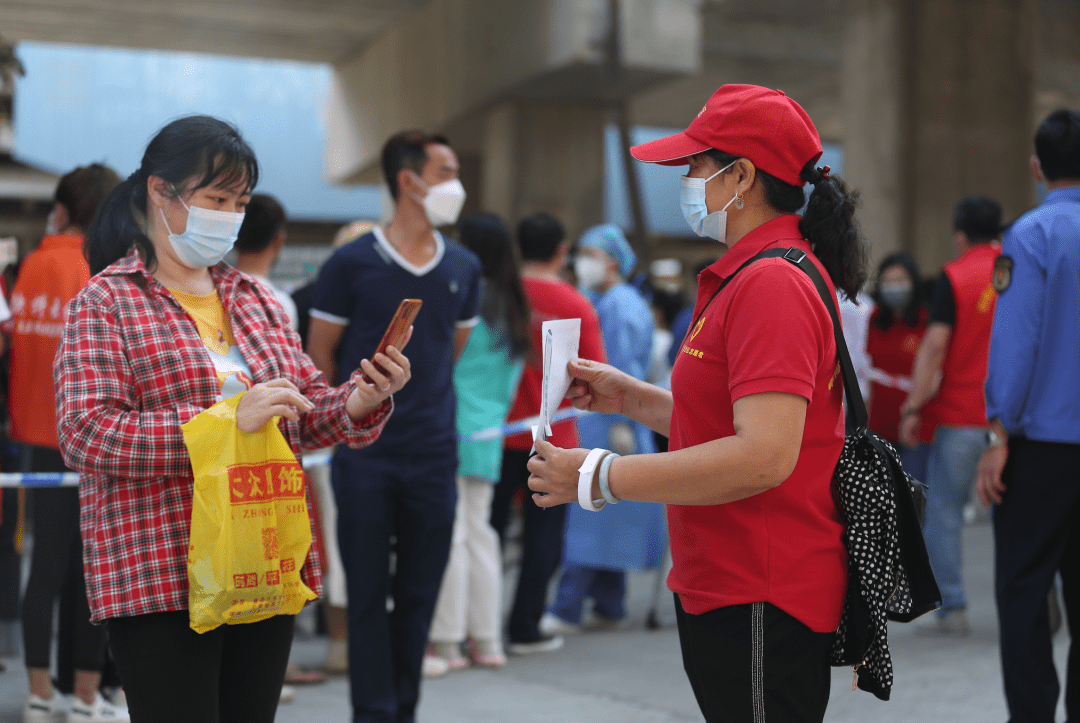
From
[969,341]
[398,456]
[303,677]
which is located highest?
[969,341]

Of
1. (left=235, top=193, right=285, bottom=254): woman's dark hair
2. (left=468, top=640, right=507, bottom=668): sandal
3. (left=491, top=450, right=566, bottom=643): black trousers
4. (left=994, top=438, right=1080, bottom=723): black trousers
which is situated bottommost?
(left=468, top=640, right=507, bottom=668): sandal

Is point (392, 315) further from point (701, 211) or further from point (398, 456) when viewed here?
point (701, 211)

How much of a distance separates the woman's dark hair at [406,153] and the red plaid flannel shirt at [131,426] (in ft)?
5.70

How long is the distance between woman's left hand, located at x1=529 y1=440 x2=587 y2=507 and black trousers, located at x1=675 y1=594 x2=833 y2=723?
36 centimetres

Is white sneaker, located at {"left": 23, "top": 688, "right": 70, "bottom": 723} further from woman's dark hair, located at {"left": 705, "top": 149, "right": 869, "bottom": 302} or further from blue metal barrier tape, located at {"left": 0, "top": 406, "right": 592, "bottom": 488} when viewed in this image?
woman's dark hair, located at {"left": 705, "top": 149, "right": 869, "bottom": 302}

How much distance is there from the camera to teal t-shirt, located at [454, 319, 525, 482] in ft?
15.7

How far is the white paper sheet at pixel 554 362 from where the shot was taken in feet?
6.55

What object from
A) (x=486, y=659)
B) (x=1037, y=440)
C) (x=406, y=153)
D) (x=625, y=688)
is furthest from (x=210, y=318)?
(x=486, y=659)

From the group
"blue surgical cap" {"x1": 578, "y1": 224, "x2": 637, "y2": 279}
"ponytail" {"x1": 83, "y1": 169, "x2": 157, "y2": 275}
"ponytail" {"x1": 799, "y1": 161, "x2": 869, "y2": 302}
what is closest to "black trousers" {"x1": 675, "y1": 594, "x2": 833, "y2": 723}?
"ponytail" {"x1": 799, "y1": 161, "x2": 869, "y2": 302}

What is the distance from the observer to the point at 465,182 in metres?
20.3

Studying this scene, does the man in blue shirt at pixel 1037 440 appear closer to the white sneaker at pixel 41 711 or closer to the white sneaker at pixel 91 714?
the white sneaker at pixel 91 714

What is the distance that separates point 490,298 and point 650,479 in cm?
313

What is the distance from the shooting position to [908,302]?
23.5 feet

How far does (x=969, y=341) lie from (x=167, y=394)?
14.5 feet
